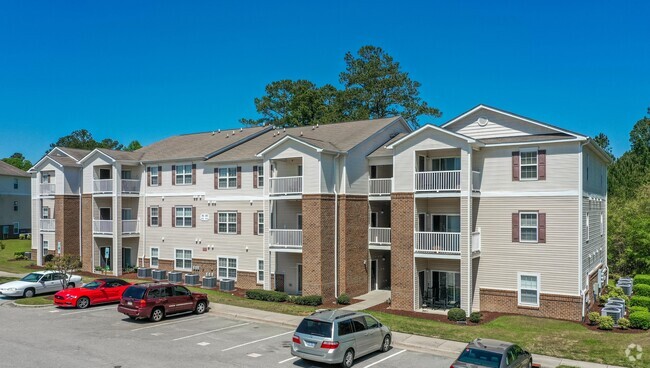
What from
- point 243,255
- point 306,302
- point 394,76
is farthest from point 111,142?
point 306,302

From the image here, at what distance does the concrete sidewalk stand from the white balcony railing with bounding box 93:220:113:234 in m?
14.8

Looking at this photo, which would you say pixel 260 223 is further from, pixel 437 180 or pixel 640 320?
pixel 640 320

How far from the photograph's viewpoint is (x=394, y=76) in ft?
204

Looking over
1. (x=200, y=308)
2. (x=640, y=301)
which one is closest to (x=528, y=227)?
(x=640, y=301)

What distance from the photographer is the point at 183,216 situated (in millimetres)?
36062

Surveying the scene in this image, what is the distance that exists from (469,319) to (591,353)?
255 inches

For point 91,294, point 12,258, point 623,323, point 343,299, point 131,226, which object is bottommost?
point 12,258

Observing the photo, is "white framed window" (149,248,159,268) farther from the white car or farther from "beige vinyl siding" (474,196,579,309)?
"beige vinyl siding" (474,196,579,309)

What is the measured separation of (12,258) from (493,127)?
41786 millimetres

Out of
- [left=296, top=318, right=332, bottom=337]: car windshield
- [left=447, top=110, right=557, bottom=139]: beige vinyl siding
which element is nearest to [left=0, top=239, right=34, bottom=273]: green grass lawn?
[left=296, top=318, right=332, bottom=337]: car windshield

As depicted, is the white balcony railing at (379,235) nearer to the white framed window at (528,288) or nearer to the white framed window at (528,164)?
the white framed window at (528,288)

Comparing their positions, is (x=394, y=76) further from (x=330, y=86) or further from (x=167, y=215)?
(x=167, y=215)

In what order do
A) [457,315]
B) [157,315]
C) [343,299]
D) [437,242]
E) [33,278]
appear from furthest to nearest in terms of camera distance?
[33,278], [343,299], [437,242], [457,315], [157,315]

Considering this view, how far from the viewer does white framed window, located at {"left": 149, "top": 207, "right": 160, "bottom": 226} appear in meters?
37.5
